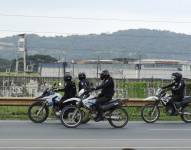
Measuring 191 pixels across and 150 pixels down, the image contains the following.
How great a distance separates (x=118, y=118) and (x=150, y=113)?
2.20m

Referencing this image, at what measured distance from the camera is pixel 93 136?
14.1m

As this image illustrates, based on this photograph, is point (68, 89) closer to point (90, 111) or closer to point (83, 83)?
Result: point (83, 83)

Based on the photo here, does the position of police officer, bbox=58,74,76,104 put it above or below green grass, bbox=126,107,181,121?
above

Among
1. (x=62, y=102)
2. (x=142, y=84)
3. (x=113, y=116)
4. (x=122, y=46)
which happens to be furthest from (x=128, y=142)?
(x=122, y=46)

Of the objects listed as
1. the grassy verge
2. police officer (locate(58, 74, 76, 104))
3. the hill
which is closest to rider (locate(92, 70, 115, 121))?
police officer (locate(58, 74, 76, 104))

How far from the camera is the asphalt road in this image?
1195cm

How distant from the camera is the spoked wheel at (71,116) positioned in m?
16.8

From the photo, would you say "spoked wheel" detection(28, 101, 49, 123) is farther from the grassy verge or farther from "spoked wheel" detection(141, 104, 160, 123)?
"spoked wheel" detection(141, 104, 160, 123)

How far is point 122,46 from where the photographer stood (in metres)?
38.9

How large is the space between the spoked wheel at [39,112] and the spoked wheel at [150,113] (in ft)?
10.8

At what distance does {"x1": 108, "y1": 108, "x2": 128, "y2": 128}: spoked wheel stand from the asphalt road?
21 centimetres

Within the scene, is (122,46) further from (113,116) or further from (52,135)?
(52,135)

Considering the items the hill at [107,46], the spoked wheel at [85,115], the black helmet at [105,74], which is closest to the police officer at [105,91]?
the black helmet at [105,74]

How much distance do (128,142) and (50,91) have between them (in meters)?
5.97
